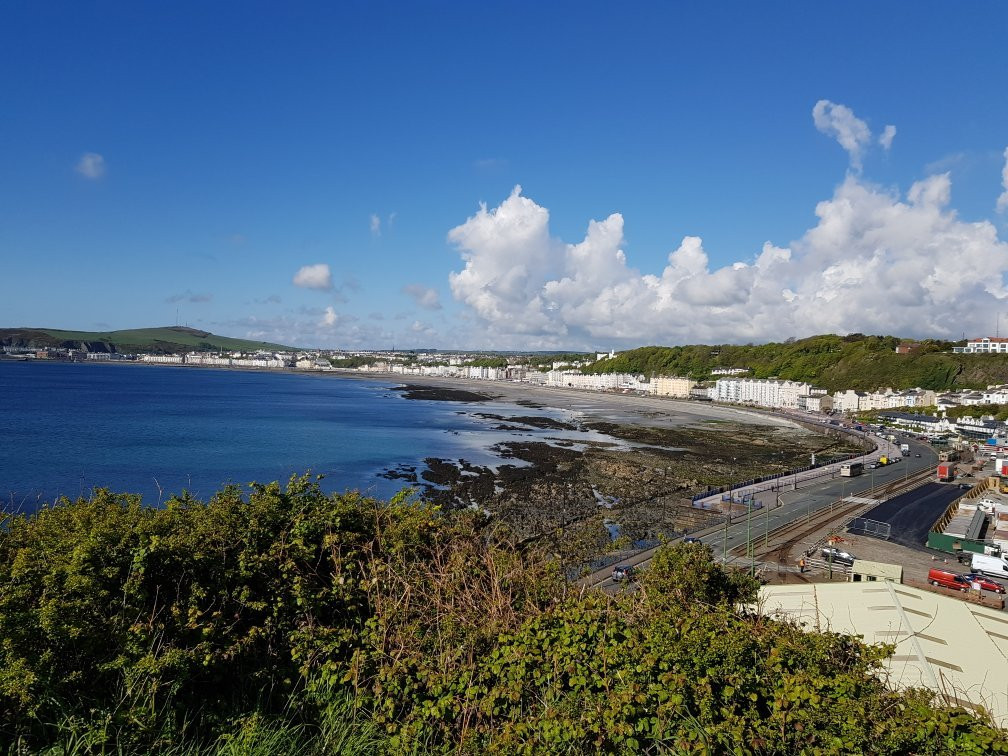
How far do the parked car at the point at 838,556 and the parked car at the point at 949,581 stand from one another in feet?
5.30

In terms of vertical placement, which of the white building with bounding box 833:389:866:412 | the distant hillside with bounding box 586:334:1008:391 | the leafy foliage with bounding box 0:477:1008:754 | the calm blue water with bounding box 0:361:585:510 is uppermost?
the distant hillside with bounding box 586:334:1008:391

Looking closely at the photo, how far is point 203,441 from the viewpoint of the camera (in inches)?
1286

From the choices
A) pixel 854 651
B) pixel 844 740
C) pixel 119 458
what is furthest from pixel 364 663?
pixel 119 458

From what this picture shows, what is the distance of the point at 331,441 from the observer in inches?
1395

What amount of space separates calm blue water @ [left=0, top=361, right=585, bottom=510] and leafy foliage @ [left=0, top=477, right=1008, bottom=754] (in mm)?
6338

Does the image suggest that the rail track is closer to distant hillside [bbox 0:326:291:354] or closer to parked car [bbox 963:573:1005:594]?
parked car [bbox 963:573:1005:594]

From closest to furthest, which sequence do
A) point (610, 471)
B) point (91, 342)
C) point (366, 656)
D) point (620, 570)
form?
point (366, 656) → point (620, 570) → point (610, 471) → point (91, 342)

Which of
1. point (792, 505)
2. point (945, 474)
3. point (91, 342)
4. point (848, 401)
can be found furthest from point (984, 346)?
point (91, 342)

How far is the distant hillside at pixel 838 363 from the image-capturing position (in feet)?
231

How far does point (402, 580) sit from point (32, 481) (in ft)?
81.4

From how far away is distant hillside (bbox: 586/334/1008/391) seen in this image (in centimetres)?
7031

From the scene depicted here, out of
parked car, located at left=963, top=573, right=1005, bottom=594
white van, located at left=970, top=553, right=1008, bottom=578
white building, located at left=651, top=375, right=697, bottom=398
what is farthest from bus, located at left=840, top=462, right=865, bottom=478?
white building, located at left=651, top=375, right=697, bottom=398

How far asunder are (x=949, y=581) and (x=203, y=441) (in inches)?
1356

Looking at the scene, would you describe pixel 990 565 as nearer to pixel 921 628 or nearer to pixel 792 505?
pixel 792 505
